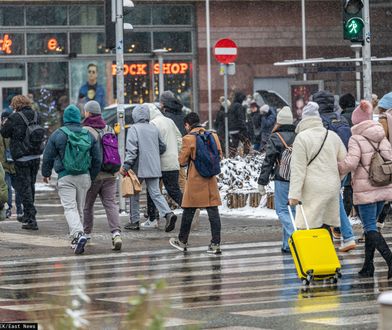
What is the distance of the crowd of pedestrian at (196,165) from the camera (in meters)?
13.1

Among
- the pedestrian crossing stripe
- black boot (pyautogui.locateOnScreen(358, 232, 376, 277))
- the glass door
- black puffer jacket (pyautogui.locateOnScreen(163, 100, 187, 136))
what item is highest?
the glass door

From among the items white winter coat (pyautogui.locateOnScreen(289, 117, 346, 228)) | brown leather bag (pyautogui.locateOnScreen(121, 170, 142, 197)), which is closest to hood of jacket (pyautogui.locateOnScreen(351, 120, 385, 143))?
white winter coat (pyautogui.locateOnScreen(289, 117, 346, 228))

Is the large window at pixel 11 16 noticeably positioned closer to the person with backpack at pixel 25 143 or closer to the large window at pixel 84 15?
the large window at pixel 84 15

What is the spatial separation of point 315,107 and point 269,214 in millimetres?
7333

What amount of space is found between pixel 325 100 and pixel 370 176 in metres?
3.45

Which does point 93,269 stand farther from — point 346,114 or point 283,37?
point 283,37

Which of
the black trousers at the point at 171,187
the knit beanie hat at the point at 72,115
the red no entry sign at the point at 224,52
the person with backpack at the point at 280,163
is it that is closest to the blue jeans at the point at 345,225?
the person with backpack at the point at 280,163

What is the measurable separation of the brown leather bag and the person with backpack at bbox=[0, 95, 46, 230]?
141 centimetres

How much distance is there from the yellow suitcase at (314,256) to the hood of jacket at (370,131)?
1.09m

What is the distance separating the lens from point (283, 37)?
46281 millimetres

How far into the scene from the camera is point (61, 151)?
632 inches

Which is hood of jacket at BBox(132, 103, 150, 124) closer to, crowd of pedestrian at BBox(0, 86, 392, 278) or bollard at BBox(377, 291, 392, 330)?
crowd of pedestrian at BBox(0, 86, 392, 278)

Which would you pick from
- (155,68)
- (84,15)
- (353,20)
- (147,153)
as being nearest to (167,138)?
(147,153)

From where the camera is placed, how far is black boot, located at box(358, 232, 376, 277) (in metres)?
13.0
